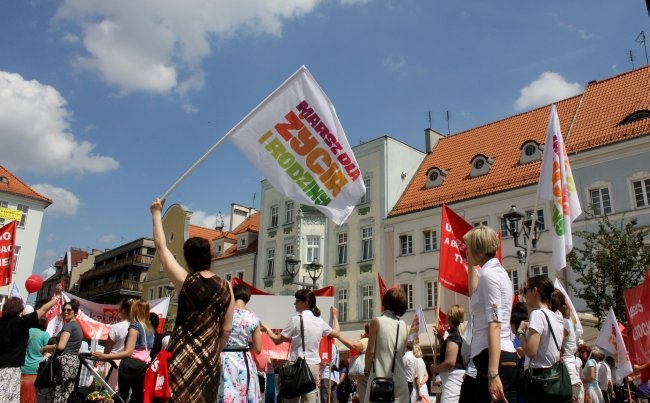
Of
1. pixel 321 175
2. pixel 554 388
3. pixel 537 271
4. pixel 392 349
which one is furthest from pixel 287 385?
pixel 537 271

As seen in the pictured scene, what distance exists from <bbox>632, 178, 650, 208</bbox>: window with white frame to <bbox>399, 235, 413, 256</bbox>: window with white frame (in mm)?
12143

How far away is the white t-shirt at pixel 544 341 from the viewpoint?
5191mm

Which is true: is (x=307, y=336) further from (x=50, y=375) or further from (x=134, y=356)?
(x=50, y=375)

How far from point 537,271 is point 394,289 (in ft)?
78.4

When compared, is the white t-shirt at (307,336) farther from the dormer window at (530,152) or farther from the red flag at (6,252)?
the dormer window at (530,152)

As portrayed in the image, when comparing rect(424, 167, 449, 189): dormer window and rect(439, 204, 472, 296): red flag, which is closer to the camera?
rect(439, 204, 472, 296): red flag

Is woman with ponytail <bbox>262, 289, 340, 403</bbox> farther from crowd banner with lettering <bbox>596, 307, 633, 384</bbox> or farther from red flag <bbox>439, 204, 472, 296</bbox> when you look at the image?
crowd banner with lettering <bbox>596, 307, 633, 384</bbox>

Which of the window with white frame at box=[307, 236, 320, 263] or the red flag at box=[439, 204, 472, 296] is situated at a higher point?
the window with white frame at box=[307, 236, 320, 263]

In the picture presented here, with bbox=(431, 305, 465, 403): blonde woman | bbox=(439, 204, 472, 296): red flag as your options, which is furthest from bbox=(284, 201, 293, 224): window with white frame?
bbox=(431, 305, 465, 403): blonde woman

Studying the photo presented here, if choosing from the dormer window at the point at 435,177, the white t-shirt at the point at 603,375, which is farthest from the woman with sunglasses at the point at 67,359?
the dormer window at the point at 435,177

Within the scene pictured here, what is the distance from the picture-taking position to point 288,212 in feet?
137

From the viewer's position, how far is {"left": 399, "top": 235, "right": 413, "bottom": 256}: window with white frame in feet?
112

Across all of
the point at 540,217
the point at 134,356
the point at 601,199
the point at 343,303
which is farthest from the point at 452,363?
the point at 343,303

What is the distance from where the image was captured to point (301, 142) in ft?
24.4
